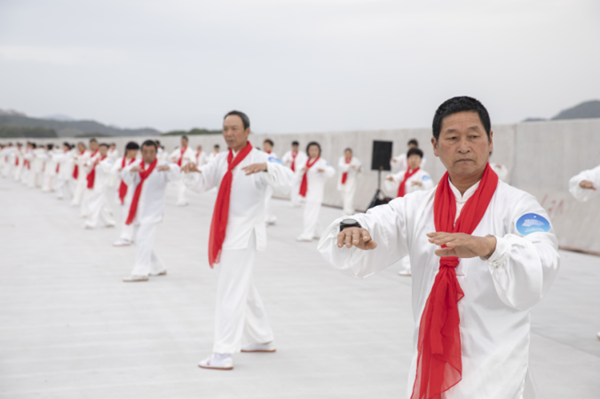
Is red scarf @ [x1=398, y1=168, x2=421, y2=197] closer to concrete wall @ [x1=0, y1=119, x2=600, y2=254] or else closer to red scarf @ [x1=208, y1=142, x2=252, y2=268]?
concrete wall @ [x1=0, y1=119, x2=600, y2=254]

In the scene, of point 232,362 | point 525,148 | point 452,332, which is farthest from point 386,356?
point 525,148

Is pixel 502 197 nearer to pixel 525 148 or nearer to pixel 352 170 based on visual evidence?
pixel 525 148

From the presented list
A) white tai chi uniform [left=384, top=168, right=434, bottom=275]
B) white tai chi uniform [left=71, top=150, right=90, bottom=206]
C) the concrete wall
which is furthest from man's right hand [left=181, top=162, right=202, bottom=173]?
white tai chi uniform [left=71, top=150, right=90, bottom=206]

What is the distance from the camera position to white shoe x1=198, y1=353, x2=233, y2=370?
5438 mm

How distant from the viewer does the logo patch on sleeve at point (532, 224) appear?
2398 millimetres

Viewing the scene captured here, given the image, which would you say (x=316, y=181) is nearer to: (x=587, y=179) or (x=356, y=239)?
(x=587, y=179)

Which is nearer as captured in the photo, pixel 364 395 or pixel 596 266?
pixel 364 395

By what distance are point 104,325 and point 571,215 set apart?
9.49m

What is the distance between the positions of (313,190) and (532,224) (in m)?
12.5

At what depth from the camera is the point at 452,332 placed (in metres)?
2.59

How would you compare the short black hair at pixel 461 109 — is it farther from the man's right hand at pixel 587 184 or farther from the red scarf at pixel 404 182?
the red scarf at pixel 404 182

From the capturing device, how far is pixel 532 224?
2424 mm

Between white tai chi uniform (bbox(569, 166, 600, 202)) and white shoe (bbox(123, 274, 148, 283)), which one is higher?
white tai chi uniform (bbox(569, 166, 600, 202))

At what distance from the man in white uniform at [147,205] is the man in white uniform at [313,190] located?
4806 mm
